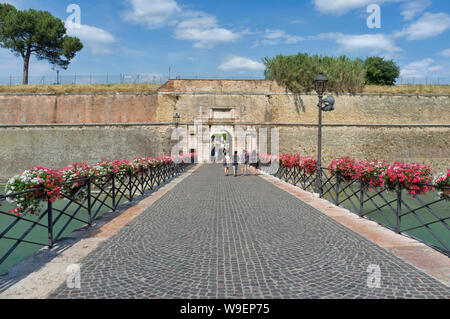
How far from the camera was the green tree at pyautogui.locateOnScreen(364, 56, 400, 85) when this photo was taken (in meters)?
40.8

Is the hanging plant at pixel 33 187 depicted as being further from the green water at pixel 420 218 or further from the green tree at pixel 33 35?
the green tree at pixel 33 35

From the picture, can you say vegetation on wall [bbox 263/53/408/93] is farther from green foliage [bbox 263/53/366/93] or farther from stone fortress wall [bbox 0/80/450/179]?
stone fortress wall [bbox 0/80/450/179]

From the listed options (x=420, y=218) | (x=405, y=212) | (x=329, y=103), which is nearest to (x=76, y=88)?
(x=329, y=103)

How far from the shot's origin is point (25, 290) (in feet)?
9.66

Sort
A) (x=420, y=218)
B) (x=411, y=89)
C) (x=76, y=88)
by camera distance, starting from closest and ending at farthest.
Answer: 1. (x=420, y=218)
2. (x=76, y=88)
3. (x=411, y=89)

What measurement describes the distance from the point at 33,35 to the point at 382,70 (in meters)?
44.4

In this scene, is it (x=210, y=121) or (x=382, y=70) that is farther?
(x=382, y=70)

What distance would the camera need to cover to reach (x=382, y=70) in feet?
135

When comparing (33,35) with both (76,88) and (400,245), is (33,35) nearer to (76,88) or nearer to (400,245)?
(76,88)

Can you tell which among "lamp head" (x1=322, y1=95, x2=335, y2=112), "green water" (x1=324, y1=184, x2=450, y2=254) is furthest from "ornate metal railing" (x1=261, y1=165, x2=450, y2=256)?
"lamp head" (x1=322, y1=95, x2=335, y2=112)

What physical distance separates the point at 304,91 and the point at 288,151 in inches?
226

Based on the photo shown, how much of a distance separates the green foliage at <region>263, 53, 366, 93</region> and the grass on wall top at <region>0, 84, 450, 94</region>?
5.49 feet
